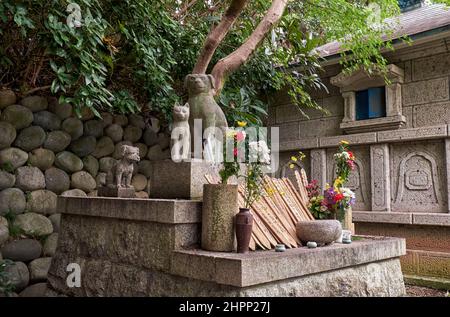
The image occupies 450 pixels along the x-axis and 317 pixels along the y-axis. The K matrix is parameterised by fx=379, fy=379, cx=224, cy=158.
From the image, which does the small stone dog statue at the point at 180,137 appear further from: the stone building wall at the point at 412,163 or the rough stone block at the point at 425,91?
the rough stone block at the point at 425,91

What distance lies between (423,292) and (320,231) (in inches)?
119

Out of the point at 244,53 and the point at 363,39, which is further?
the point at 363,39

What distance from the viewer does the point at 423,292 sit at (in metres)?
5.45

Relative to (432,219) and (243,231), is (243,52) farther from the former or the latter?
(432,219)

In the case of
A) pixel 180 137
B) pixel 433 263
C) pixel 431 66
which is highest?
pixel 431 66

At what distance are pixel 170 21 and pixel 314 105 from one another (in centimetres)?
317

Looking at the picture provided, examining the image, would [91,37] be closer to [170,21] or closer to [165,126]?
[170,21]

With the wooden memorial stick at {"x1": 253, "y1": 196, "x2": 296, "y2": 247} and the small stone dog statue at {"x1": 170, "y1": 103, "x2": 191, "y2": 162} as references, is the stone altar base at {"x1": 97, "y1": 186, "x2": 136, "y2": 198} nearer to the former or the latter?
the small stone dog statue at {"x1": 170, "y1": 103, "x2": 191, "y2": 162}

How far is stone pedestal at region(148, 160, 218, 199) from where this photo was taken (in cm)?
346

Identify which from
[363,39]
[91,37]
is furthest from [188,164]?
[363,39]

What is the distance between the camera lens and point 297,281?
9.86 feet

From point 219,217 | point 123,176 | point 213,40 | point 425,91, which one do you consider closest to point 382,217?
point 425,91

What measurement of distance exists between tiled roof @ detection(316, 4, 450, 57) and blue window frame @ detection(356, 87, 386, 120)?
3.07 ft

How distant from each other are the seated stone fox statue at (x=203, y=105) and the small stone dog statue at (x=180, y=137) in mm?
152
